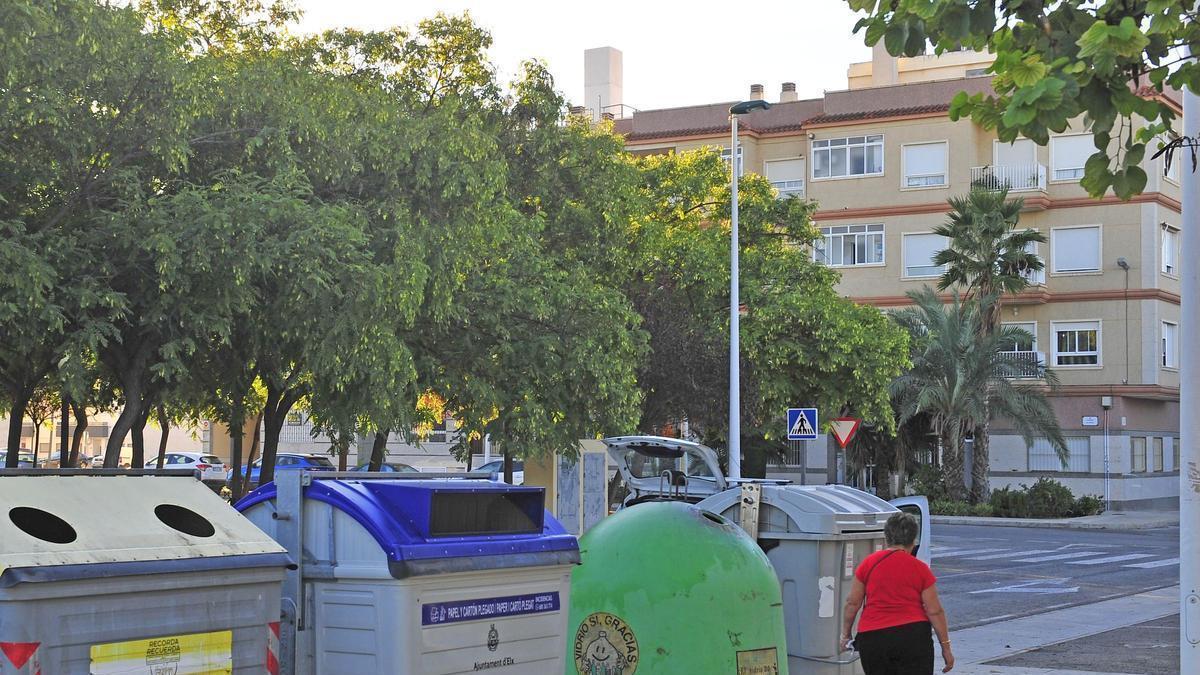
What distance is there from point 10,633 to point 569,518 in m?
9.78

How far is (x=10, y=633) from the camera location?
17.1 ft

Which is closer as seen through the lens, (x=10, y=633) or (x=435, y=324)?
(x=10, y=633)

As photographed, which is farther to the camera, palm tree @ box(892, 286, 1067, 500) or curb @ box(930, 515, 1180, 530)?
palm tree @ box(892, 286, 1067, 500)

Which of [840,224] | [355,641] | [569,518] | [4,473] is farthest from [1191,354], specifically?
[840,224]

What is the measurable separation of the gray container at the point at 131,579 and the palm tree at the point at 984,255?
121ft

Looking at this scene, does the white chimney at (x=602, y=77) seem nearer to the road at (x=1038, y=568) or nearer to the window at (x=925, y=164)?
the window at (x=925, y=164)

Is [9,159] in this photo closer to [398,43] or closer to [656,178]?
[398,43]

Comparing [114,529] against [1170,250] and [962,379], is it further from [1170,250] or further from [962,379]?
[1170,250]

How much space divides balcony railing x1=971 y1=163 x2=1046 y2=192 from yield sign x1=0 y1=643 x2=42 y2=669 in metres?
42.8

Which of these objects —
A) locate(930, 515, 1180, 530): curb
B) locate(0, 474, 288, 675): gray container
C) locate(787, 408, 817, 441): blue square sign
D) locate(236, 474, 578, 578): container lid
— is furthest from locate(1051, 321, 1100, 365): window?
locate(0, 474, 288, 675): gray container

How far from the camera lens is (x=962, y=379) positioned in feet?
131

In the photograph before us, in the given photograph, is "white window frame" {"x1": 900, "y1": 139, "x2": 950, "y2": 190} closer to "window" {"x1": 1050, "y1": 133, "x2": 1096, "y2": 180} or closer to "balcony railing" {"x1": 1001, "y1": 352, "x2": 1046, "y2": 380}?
"window" {"x1": 1050, "y1": 133, "x2": 1096, "y2": 180}

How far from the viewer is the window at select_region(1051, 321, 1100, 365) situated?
45656 millimetres

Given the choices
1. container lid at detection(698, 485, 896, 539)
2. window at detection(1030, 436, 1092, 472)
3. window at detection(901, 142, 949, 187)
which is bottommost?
window at detection(1030, 436, 1092, 472)
